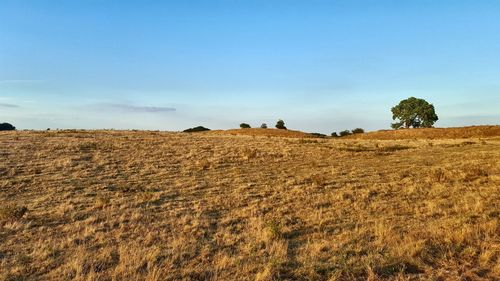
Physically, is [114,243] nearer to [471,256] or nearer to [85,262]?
[85,262]

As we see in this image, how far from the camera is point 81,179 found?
63.6 ft

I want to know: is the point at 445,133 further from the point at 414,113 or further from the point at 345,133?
A: the point at 414,113

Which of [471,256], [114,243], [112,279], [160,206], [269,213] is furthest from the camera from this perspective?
[160,206]

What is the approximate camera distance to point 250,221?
11477 mm

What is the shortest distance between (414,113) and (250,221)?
9232 cm

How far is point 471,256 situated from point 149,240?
671 centimetres

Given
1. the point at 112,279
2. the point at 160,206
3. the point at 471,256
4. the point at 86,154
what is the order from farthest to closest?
the point at 86,154, the point at 160,206, the point at 471,256, the point at 112,279

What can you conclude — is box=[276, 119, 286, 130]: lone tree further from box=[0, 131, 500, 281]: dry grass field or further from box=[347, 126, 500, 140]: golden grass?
box=[0, 131, 500, 281]: dry grass field

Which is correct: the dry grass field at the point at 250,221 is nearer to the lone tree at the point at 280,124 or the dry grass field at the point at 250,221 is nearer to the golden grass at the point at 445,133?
the golden grass at the point at 445,133

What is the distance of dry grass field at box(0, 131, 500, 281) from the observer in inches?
302

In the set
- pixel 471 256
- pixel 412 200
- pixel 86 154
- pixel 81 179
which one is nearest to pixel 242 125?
pixel 86 154

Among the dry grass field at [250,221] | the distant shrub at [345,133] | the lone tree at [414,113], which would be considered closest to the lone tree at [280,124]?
the distant shrub at [345,133]

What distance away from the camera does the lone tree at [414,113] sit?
9431cm

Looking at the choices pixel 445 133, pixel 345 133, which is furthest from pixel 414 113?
pixel 445 133
